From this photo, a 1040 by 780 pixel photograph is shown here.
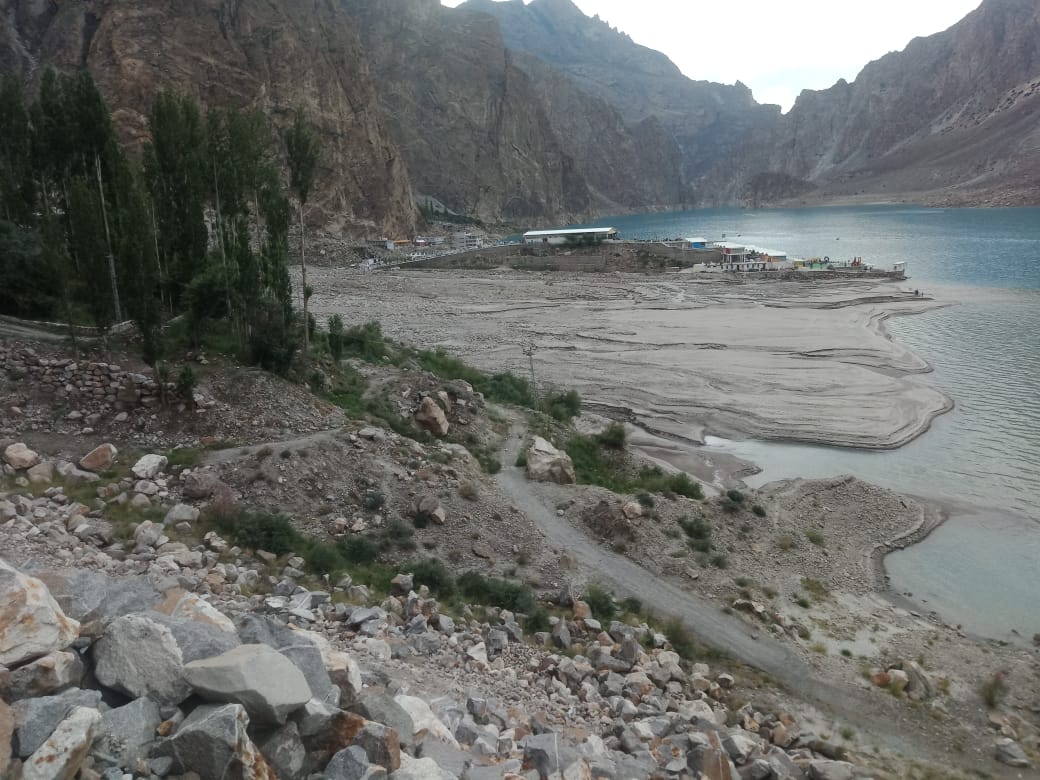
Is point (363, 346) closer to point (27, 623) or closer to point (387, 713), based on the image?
point (387, 713)

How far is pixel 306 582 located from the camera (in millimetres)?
12500

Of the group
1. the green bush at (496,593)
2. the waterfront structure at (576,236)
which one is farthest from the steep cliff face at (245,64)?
the green bush at (496,593)

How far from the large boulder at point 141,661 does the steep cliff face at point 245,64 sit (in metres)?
58.1

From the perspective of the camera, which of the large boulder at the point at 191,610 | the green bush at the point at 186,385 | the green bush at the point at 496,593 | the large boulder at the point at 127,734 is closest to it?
the large boulder at the point at 127,734

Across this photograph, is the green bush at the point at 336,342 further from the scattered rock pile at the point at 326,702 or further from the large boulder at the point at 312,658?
the large boulder at the point at 312,658

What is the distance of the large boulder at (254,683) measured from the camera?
5715 mm

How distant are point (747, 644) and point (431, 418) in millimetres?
11129

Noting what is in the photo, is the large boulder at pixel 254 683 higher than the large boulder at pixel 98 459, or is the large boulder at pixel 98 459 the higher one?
the large boulder at pixel 254 683

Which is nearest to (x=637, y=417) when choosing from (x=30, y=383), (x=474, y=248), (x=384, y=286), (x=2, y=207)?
(x=30, y=383)

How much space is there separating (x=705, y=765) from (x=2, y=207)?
97.0ft

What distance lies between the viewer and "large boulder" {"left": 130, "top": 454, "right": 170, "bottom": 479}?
14.1 metres

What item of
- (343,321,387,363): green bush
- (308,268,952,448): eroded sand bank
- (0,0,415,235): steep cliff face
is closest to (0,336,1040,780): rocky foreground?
(343,321,387,363): green bush

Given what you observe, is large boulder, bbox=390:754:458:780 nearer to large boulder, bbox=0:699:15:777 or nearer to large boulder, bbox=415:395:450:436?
large boulder, bbox=0:699:15:777

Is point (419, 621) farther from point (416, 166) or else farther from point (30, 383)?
point (416, 166)
